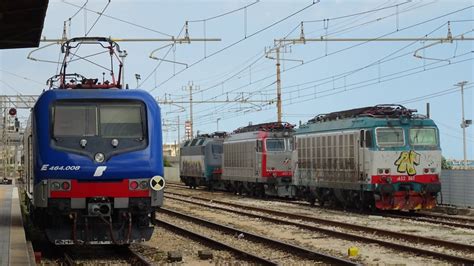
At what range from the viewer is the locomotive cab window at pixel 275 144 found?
110 feet

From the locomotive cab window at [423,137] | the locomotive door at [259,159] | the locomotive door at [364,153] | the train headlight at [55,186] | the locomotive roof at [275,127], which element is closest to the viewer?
the train headlight at [55,186]

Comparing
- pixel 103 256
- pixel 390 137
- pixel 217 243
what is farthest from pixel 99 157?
pixel 390 137

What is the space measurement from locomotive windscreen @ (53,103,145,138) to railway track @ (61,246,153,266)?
2.27 m

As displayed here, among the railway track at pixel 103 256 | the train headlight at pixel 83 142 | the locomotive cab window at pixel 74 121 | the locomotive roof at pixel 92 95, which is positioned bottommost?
the railway track at pixel 103 256

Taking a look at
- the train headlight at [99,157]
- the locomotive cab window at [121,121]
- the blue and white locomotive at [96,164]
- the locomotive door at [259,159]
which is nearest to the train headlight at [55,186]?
the blue and white locomotive at [96,164]

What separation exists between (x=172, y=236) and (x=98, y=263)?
495cm

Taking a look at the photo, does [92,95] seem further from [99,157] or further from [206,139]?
[206,139]

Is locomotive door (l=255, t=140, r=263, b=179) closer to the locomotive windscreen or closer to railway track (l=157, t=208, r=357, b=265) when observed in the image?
railway track (l=157, t=208, r=357, b=265)

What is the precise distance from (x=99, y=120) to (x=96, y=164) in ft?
2.96

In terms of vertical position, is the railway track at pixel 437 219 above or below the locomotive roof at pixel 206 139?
below

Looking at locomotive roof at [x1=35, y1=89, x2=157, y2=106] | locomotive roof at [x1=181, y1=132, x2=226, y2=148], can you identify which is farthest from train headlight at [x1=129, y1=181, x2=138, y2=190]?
locomotive roof at [x1=181, y1=132, x2=226, y2=148]

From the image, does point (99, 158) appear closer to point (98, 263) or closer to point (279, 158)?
point (98, 263)

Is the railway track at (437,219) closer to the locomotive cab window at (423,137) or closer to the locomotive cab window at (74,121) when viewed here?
the locomotive cab window at (423,137)

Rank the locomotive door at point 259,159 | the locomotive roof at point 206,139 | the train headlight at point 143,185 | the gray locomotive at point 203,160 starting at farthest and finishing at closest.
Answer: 1. the locomotive roof at point 206,139
2. the gray locomotive at point 203,160
3. the locomotive door at point 259,159
4. the train headlight at point 143,185
